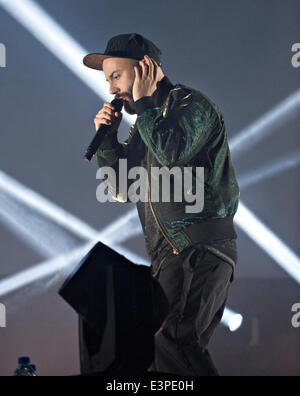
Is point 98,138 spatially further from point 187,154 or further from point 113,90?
point 113,90

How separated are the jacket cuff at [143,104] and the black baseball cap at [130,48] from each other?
33 centimetres

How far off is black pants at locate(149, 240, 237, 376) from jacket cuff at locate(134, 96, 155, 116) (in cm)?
60

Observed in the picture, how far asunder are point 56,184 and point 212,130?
92 centimetres

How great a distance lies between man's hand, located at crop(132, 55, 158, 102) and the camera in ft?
8.65

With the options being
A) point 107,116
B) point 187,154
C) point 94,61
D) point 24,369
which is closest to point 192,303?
point 187,154

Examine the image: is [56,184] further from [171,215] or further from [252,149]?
[252,149]

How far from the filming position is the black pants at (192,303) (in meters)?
2.41

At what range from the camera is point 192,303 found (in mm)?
2469

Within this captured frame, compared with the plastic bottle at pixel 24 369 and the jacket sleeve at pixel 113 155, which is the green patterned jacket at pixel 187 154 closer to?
the jacket sleeve at pixel 113 155

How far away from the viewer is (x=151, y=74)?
2.73 metres
